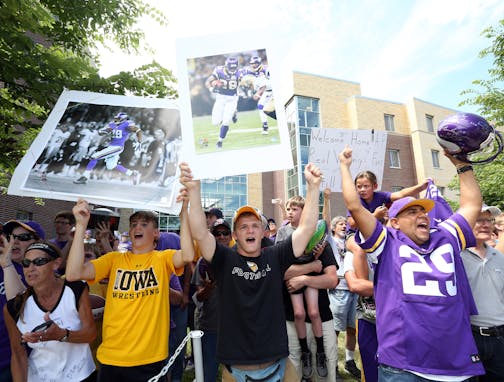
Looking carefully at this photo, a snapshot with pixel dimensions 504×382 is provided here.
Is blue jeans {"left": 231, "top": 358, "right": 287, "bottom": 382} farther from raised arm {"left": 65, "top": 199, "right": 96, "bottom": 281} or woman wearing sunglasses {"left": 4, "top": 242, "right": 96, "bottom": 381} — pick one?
raised arm {"left": 65, "top": 199, "right": 96, "bottom": 281}

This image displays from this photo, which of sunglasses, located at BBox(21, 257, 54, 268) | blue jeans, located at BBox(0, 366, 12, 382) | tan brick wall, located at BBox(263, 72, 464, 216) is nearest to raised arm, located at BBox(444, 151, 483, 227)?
sunglasses, located at BBox(21, 257, 54, 268)

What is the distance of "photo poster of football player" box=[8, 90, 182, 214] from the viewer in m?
2.71

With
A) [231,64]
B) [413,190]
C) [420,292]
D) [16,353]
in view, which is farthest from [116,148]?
[413,190]

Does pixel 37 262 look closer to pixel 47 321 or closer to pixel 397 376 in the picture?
pixel 47 321

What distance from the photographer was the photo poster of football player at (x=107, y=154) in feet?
8.88

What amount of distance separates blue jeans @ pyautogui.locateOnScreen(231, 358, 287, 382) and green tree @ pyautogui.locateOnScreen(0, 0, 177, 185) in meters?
3.70

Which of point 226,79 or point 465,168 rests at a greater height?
point 226,79

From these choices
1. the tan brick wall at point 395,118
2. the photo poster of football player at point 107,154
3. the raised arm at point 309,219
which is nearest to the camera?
the raised arm at point 309,219

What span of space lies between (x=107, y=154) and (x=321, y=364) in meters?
3.11

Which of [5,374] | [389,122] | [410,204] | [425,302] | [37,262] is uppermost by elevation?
[389,122]

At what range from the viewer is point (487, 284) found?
2734mm

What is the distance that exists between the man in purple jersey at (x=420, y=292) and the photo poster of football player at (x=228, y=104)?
2.63ft

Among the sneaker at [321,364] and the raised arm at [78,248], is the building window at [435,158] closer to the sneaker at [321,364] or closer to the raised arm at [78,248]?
the sneaker at [321,364]

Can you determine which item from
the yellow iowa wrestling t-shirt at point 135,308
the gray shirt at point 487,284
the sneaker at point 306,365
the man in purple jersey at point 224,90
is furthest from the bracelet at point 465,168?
the yellow iowa wrestling t-shirt at point 135,308
